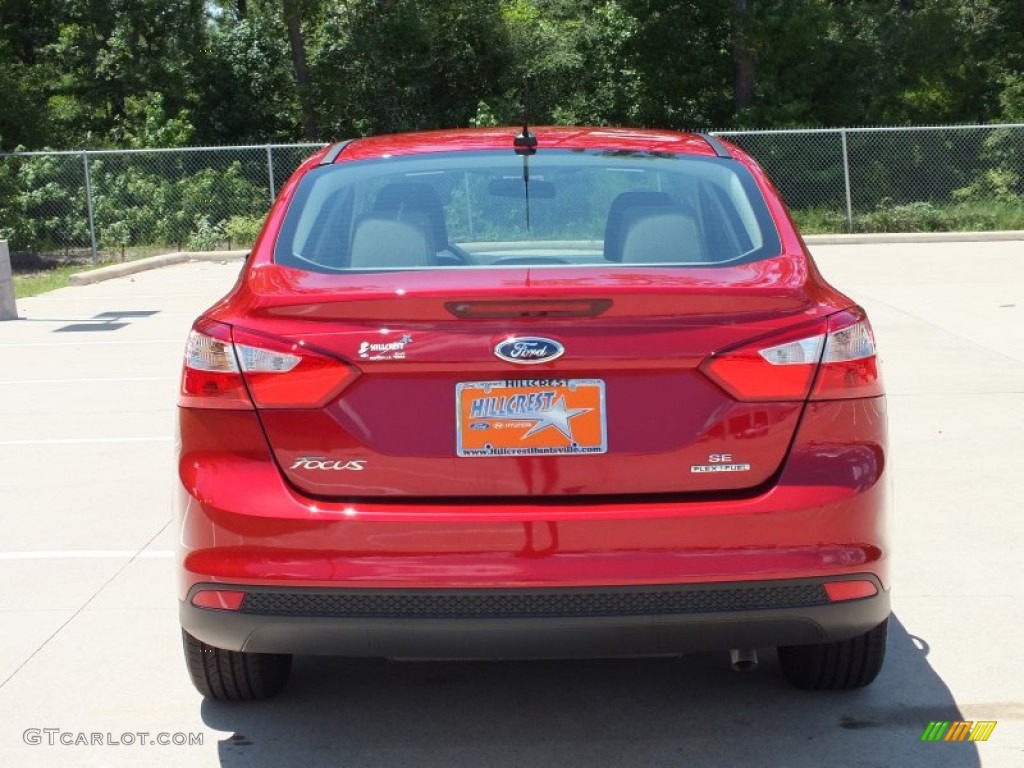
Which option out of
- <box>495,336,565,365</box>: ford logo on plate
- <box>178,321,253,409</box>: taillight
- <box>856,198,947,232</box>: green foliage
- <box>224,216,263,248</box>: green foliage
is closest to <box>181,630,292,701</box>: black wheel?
<box>178,321,253,409</box>: taillight

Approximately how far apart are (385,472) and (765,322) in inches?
38.0

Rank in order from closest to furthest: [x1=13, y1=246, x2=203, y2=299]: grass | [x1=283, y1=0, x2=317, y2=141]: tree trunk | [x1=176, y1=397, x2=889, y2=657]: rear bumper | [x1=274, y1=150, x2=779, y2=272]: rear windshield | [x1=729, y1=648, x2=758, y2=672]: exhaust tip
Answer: [x1=176, y1=397, x2=889, y2=657]: rear bumper < [x1=729, y1=648, x2=758, y2=672]: exhaust tip < [x1=274, y1=150, x2=779, y2=272]: rear windshield < [x1=13, y1=246, x2=203, y2=299]: grass < [x1=283, y1=0, x2=317, y2=141]: tree trunk

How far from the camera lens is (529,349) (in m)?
3.38

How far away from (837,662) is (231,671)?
5.57ft

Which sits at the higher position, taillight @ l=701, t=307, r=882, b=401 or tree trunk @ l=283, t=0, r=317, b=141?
tree trunk @ l=283, t=0, r=317, b=141

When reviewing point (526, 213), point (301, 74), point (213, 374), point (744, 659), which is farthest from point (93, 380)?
point (301, 74)

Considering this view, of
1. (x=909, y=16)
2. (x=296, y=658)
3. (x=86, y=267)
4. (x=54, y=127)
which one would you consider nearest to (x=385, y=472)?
(x=296, y=658)

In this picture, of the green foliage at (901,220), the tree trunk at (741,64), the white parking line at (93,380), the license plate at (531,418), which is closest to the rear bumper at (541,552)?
the license plate at (531,418)

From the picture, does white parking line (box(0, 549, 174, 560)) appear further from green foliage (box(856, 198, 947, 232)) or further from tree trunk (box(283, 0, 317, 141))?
tree trunk (box(283, 0, 317, 141))

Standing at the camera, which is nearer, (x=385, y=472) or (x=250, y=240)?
(x=385, y=472)

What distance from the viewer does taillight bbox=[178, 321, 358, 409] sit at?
11.3 ft

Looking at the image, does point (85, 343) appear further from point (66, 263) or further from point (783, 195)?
point (783, 195)

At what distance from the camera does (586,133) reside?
4754 mm

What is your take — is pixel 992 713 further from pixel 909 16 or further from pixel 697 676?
pixel 909 16
